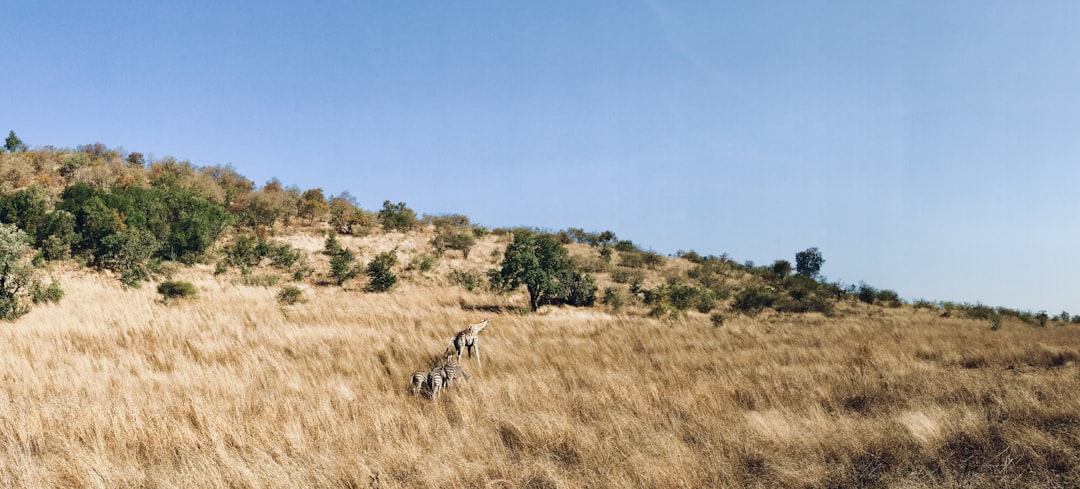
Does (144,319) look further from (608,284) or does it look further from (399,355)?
(608,284)

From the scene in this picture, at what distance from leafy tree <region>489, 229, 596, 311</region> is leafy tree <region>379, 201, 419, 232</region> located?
19.9 meters

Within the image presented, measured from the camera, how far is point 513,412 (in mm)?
5809

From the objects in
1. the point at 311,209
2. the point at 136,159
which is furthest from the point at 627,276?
the point at 136,159

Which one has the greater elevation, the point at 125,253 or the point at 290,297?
the point at 125,253

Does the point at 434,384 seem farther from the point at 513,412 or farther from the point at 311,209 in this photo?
the point at 311,209

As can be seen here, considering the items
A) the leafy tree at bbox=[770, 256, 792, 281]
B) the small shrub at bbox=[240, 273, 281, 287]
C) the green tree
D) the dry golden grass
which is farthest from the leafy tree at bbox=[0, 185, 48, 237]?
the leafy tree at bbox=[770, 256, 792, 281]

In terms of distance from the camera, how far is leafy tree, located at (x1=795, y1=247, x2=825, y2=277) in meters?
43.4

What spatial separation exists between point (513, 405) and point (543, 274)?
13.0 meters

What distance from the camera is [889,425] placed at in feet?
17.4

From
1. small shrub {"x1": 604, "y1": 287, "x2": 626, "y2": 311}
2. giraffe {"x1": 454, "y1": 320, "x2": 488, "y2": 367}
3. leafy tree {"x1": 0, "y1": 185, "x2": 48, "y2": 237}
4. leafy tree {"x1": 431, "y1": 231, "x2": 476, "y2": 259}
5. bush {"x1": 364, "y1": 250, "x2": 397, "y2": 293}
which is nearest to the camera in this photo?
giraffe {"x1": 454, "y1": 320, "x2": 488, "y2": 367}

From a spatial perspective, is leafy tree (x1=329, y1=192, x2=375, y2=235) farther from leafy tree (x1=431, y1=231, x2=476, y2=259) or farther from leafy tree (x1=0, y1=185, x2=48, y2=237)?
leafy tree (x1=0, y1=185, x2=48, y2=237)

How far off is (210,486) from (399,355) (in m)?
5.56

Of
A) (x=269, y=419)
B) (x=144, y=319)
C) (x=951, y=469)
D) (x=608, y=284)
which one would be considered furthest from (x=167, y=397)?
(x=608, y=284)

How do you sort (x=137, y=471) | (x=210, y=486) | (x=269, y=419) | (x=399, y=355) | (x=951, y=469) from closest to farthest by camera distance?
1. (x=210, y=486)
2. (x=137, y=471)
3. (x=951, y=469)
4. (x=269, y=419)
5. (x=399, y=355)
